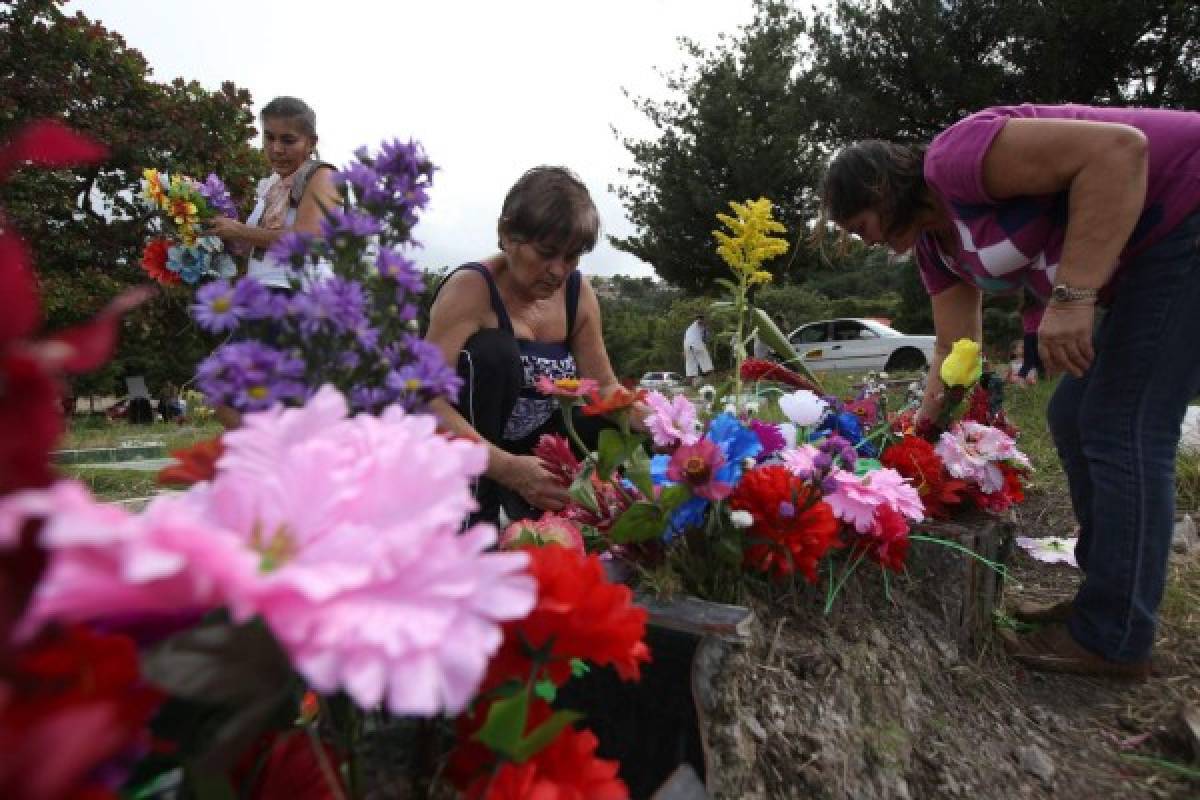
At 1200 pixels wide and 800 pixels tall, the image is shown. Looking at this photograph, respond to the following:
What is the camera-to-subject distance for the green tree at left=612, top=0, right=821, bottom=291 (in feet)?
55.9

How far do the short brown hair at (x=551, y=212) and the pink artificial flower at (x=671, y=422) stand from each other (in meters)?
0.72

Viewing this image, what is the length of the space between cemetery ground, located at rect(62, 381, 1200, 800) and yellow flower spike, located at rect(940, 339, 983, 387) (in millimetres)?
653

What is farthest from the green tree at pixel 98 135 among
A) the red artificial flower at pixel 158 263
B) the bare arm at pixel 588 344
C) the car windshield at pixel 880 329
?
the car windshield at pixel 880 329

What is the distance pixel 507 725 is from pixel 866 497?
37.2 inches

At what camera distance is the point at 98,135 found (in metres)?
9.23

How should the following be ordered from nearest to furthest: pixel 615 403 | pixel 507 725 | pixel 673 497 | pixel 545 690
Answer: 1. pixel 507 725
2. pixel 545 690
3. pixel 615 403
4. pixel 673 497

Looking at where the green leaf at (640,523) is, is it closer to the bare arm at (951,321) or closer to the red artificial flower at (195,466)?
the red artificial flower at (195,466)

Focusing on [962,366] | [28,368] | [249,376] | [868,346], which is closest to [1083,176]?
[962,366]

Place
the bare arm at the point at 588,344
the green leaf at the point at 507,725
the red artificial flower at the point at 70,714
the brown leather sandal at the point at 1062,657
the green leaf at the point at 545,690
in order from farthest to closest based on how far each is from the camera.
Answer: the bare arm at the point at 588,344
the brown leather sandal at the point at 1062,657
the green leaf at the point at 545,690
the green leaf at the point at 507,725
the red artificial flower at the point at 70,714

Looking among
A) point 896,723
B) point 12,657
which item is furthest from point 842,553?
point 12,657

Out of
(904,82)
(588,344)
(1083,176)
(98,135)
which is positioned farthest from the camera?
(904,82)

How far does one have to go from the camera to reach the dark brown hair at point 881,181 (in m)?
1.65

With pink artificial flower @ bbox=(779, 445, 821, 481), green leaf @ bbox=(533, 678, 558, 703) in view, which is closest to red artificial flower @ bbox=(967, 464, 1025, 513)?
pink artificial flower @ bbox=(779, 445, 821, 481)

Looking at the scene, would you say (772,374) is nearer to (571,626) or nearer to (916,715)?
(916,715)
